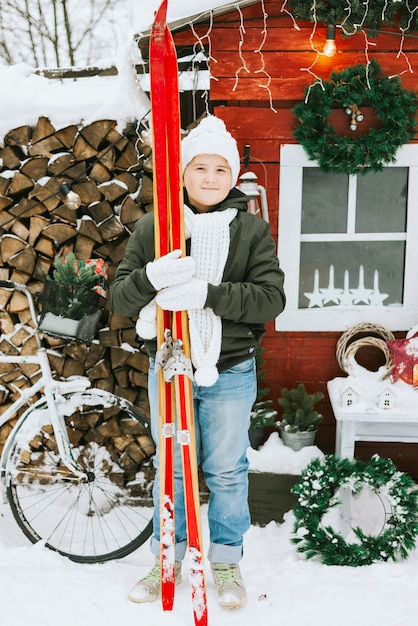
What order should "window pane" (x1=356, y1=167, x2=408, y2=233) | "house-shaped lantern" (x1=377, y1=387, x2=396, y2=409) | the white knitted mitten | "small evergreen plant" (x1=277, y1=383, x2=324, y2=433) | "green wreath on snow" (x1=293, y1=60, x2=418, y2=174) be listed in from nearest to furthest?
the white knitted mitten
"house-shaped lantern" (x1=377, y1=387, x2=396, y2=409)
"green wreath on snow" (x1=293, y1=60, x2=418, y2=174)
"small evergreen plant" (x1=277, y1=383, x2=324, y2=433)
"window pane" (x1=356, y1=167, x2=408, y2=233)

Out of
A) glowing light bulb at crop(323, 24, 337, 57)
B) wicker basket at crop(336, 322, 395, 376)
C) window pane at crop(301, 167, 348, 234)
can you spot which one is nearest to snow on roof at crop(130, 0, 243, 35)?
glowing light bulb at crop(323, 24, 337, 57)

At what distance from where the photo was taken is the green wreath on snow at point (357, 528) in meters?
2.65

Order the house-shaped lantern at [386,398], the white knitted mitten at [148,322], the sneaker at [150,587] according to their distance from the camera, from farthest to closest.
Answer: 1. the house-shaped lantern at [386,398]
2. the sneaker at [150,587]
3. the white knitted mitten at [148,322]

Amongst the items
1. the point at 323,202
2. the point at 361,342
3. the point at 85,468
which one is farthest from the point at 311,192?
the point at 85,468

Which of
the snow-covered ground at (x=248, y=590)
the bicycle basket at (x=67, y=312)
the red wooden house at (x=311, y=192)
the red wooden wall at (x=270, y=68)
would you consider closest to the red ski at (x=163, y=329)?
the snow-covered ground at (x=248, y=590)

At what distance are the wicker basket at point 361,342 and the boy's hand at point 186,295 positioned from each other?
51.0 inches

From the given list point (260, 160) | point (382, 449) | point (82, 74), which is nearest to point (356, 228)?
point (260, 160)

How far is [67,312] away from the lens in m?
2.71

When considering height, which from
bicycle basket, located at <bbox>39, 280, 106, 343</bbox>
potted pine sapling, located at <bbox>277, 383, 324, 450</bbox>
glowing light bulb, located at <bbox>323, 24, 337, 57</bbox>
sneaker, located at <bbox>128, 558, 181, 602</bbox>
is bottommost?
sneaker, located at <bbox>128, 558, 181, 602</bbox>

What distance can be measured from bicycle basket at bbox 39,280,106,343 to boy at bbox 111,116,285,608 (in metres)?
0.51

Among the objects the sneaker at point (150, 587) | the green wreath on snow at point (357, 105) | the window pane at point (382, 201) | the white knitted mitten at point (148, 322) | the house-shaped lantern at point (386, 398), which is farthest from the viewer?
the window pane at point (382, 201)

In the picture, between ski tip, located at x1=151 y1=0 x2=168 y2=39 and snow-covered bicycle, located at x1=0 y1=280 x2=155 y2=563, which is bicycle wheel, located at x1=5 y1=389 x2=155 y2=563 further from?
ski tip, located at x1=151 y1=0 x2=168 y2=39

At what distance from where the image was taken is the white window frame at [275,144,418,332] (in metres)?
3.09

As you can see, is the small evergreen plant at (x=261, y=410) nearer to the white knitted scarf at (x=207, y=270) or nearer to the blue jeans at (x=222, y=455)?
the blue jeans at (x=222, y=455)
